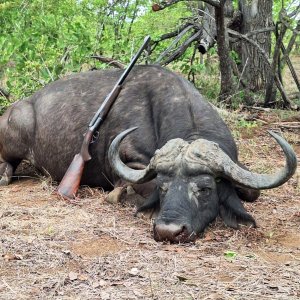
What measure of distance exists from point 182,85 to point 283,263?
271cm

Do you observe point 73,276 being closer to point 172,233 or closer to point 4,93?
point 172,233

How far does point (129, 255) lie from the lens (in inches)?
174

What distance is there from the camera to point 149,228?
17.1ft

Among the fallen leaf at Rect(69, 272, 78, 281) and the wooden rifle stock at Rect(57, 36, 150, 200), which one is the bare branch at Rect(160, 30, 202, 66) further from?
the fallen leaf at Rect(69, 272, 78, 281)

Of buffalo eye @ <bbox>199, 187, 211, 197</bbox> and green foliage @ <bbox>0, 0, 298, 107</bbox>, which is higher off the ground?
green foliage @ <bbox>0, 0, 298, 107</bbox>

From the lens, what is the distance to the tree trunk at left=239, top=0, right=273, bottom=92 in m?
10.8

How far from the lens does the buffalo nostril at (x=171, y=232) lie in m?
4.69

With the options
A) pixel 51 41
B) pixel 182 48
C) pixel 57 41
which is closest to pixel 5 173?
pixel 57 41

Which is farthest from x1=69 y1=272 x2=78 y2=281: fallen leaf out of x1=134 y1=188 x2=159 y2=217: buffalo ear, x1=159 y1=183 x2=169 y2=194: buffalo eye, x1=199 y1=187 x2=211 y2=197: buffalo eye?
x1=134 y1=188 x2=159 y2=217: buffalo ear

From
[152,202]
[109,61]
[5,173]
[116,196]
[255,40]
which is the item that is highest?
[255,40]

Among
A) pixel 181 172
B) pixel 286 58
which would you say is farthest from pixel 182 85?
pixel 286 58

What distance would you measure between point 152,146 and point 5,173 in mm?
2248

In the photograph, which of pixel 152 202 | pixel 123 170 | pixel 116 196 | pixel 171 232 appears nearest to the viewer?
pixel 171 232

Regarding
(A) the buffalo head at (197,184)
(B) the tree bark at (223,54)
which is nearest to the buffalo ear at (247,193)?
(A) the buffalo head at (197,184)
